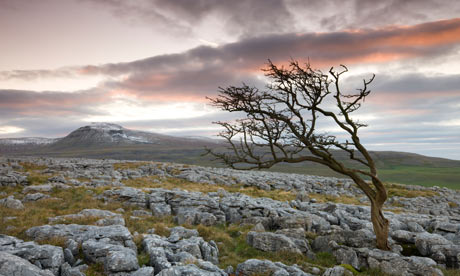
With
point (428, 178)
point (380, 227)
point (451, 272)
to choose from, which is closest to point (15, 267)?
point (380, 227)

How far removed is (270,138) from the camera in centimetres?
1705

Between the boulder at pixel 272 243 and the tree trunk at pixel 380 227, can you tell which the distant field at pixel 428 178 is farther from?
the boulder at pixel 272 243

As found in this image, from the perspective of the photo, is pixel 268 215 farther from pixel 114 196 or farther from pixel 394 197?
pixel 394 197

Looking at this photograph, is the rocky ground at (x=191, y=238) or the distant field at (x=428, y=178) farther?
the distant field at (x=428, y=178)

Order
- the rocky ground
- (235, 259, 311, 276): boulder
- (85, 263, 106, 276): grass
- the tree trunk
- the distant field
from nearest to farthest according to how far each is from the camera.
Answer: (85, 263, 106, 276): grass, the rocky ground, (235, 259, 311, 276): boulder, the tree trunk, the distant field

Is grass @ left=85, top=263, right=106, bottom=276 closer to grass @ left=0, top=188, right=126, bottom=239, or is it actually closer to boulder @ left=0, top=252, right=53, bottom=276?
boulder @ left=0, top=252, right=53, bottom=276

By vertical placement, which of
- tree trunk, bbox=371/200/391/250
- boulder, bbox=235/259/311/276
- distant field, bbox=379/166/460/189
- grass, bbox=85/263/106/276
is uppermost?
tree trunk, bbox=371/200/391/250

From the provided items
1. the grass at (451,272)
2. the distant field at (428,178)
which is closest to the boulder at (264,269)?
the grass at (451,272)

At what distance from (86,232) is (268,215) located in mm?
14534

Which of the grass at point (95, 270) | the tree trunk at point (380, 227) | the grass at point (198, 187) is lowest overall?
the grass at point (198, 187)

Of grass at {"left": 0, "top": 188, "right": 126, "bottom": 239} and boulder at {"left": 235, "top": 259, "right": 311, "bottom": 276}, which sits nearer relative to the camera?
boulder at {"left": 235, "top": 259, "right": 311, "bottom": 276}

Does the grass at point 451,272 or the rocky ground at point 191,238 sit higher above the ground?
the rocky ground at point 191,238

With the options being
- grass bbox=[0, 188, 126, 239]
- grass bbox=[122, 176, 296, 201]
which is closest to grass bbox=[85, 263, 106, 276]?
grass bbox=[0, 188, 126, 239]

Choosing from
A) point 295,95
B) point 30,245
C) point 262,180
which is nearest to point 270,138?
point 295,95
